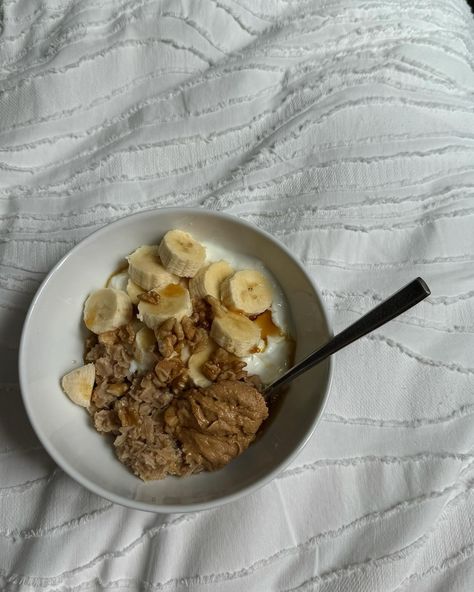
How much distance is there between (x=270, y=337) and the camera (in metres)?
1.00

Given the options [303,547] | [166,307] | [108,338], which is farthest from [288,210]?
[303,547]

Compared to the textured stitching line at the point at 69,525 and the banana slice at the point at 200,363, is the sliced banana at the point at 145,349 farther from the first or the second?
the textured stitching line at the point at 69,525

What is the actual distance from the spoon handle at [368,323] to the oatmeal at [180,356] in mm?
74

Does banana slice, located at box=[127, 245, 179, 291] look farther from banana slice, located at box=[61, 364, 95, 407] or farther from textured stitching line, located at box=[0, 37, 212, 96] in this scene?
textured stitching line, located at box=[0, 37, 212, 96]

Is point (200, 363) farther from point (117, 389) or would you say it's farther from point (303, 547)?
point (303, 547)

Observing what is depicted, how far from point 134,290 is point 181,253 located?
4.5 inches

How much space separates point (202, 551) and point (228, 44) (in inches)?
41.1

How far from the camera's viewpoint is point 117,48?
122cm

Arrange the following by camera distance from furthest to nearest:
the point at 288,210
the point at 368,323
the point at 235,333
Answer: the point at 288,210
the point at 235,333
the point at 368,323

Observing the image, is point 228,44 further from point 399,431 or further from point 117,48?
point 399,431

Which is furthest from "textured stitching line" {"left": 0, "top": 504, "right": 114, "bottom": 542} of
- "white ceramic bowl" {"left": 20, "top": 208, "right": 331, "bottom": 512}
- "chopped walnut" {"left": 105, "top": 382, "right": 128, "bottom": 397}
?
"chopped walnut" {"left": 105, "top": 382, "right": 128, "bottom": 397}

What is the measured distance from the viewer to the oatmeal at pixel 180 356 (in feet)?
2.95

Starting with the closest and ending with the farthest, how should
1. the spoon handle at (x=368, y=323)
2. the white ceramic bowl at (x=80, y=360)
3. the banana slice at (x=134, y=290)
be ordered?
1. the spoon handle at (x=368, y=323)
2. the white ceramic bowl at (x=80, y=360)
3. the banana slice at (x=134, y=290)

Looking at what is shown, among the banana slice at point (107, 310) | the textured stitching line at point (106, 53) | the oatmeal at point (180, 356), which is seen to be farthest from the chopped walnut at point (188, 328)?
the textured stitching line at point (106, 53)
